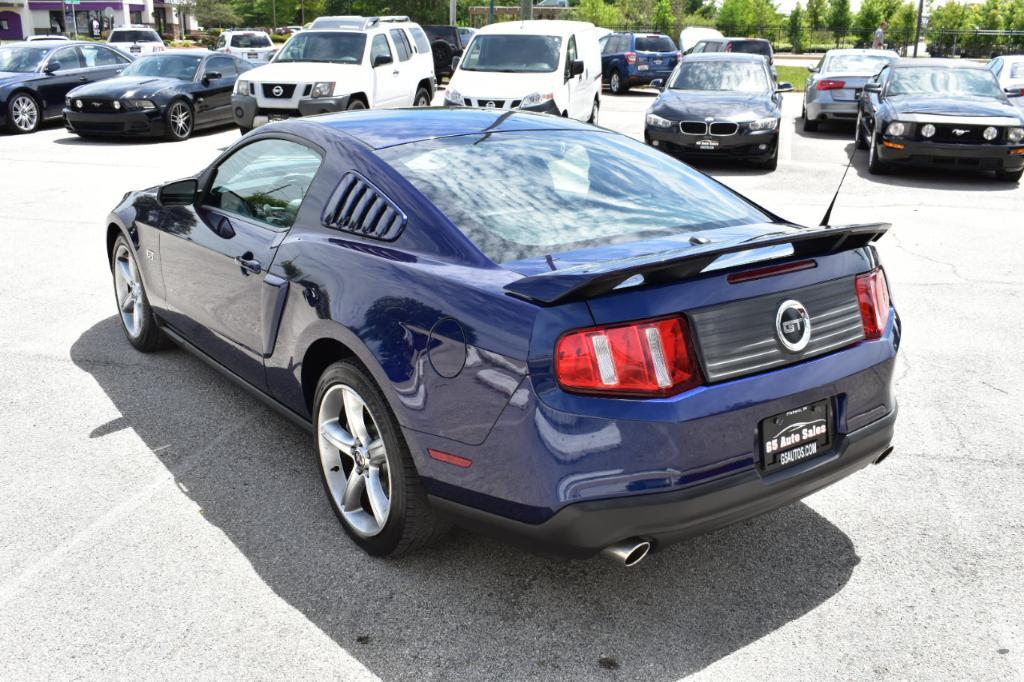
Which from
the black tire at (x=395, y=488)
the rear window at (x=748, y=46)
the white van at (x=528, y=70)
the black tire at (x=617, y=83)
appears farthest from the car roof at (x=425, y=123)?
the rear window at (x=748, y=46)

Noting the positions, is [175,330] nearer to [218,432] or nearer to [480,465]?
[218,432]

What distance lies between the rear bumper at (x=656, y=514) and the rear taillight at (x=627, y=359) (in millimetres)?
313

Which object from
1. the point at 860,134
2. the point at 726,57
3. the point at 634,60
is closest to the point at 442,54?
the point at 634,60

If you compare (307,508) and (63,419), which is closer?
(307,508)

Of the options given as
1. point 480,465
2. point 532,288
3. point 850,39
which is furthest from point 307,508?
point 850,39

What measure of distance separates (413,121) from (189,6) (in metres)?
89.6

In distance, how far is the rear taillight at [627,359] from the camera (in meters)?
2.71

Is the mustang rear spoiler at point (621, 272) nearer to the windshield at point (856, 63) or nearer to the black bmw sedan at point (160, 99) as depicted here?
the black bmw sedan at point (160, 99)

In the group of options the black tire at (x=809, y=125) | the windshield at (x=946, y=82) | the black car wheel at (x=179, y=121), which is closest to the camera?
the windshield at (x=946, y=82)

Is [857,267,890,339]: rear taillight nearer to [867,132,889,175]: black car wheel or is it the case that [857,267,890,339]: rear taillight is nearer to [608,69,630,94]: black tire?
[867,132,889,175]: black car wheel

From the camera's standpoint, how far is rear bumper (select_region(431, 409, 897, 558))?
2.74 metres

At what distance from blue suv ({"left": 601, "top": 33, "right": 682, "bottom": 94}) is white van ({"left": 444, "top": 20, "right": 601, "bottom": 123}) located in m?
10.7

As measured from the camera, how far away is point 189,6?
8469 centimetres

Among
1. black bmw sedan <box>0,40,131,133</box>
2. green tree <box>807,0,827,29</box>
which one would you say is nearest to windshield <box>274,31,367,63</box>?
black bmw sedan <box>0,40,131,133</box>
